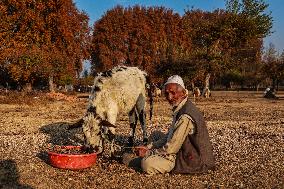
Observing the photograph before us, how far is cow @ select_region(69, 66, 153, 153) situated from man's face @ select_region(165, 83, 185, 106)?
1.85m

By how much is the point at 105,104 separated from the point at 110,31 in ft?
216

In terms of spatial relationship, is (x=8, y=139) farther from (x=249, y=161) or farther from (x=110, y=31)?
(x=110, y=31)

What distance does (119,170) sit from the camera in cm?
895

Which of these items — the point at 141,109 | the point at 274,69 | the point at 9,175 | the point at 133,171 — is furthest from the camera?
the point at 274,69

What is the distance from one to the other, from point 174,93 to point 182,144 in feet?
3.22

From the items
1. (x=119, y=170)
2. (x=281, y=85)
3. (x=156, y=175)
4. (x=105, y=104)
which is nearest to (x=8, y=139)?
(x=105, y=104)

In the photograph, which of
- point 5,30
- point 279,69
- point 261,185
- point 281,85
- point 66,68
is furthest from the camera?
point 281,85

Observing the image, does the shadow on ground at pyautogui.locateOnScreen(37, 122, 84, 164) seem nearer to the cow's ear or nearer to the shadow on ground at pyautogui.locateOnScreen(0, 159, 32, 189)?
the shadow on ground at pyautogui.locateOnScreen(0, 159, 32, 189)

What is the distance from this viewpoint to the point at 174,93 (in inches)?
326

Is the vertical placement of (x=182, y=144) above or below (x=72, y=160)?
above

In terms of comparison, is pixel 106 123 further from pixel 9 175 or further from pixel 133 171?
pixel 9 175

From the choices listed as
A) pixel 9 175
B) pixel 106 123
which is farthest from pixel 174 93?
pixel 9 175

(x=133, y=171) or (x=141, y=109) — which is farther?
(x=141, y=109)

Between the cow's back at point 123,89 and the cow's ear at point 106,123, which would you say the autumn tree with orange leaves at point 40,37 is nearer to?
the cow's back at point 123,89
